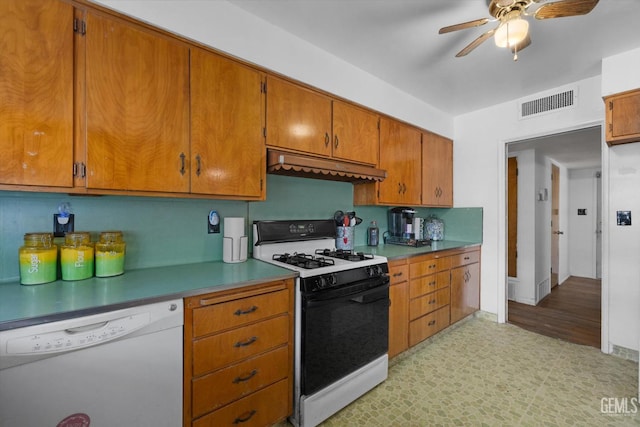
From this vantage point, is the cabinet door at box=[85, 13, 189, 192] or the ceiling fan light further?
the ceiling fan light

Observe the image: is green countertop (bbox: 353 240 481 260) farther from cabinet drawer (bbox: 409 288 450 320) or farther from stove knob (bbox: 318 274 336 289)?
stove knob (bbox: 318 274 336 289)

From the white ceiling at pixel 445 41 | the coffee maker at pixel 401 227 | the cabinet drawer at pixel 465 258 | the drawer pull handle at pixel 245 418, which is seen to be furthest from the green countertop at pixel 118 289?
Answer: the cabinet drawer at pixel 465 258

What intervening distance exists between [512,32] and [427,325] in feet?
7.70

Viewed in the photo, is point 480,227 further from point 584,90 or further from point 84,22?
point 84,22

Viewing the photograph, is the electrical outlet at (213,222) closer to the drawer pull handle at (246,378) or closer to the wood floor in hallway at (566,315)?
the drawer pull handle at (246,378)

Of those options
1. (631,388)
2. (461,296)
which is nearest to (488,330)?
(461,296)

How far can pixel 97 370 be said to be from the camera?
1.06 metres

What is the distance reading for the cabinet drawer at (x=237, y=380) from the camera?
1318 mm

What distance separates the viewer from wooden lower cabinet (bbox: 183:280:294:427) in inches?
51.1

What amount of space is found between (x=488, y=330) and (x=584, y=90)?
8.39 feet

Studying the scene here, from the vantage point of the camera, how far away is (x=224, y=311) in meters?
1.38

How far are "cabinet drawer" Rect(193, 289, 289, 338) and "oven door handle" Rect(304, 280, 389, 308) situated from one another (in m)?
0.15

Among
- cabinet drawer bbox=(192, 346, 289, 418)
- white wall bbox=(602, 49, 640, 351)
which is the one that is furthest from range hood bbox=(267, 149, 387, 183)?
white wall bbox=(602, 49, 640, 351)

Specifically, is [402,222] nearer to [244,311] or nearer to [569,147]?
[244,311]
